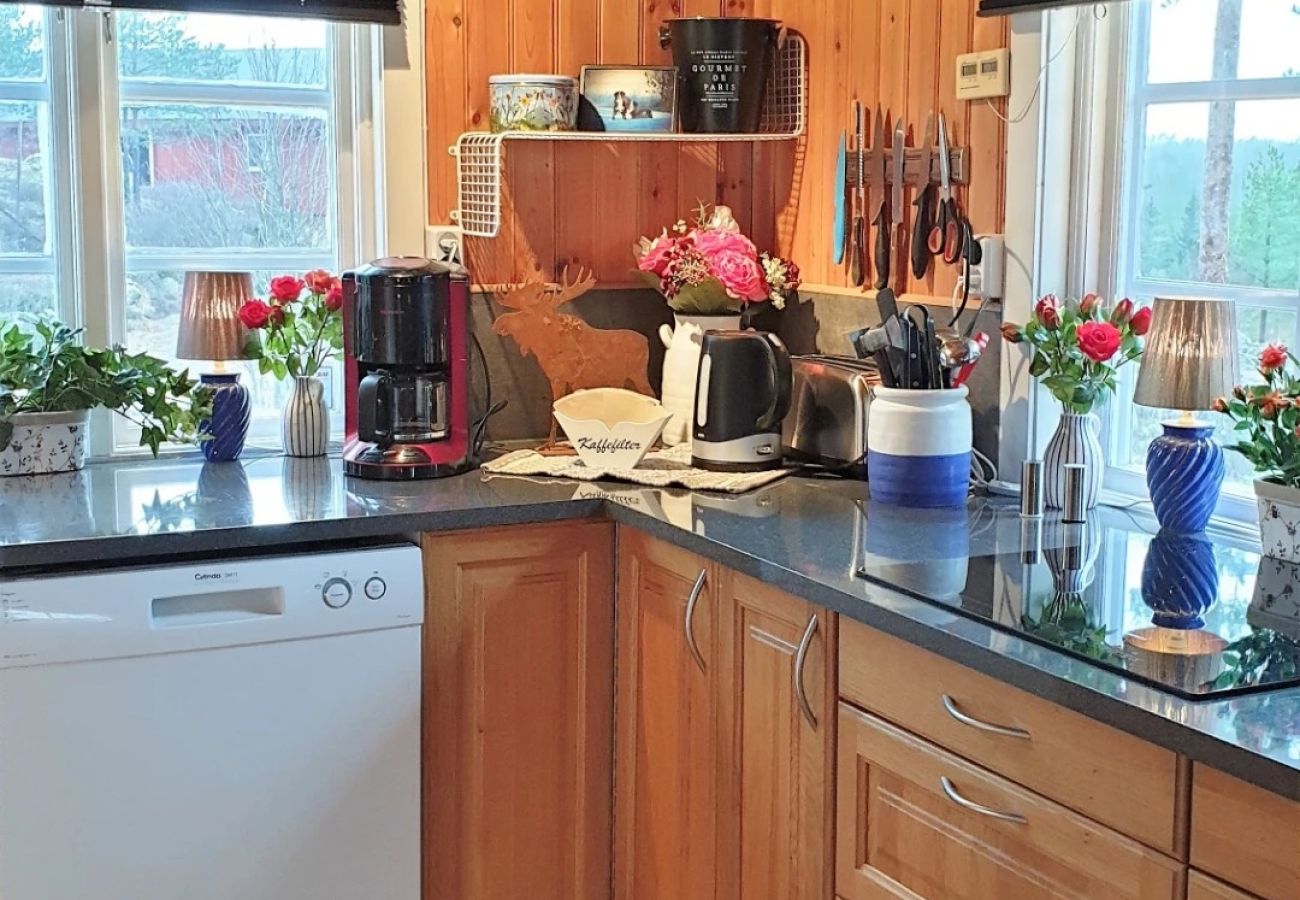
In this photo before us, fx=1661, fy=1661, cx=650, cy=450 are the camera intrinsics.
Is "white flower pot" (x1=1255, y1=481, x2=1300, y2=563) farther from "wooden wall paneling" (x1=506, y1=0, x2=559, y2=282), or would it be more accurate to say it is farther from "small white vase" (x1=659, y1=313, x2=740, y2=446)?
"wooden wall paneling" (x1=506, y1=0, x2=559, y2=282)

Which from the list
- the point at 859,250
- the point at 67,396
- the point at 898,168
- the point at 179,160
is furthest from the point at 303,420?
the point at 898,168

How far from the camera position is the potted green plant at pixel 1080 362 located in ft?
8.13

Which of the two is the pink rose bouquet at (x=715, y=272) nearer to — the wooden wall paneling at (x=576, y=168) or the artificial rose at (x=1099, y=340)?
the wooden wall paneling at (x=576, y=168)

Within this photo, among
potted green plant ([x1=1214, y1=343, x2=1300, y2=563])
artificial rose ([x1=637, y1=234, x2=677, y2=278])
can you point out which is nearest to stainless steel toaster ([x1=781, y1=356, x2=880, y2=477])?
artificial rose ([x1=637, y1=234, x2=677, y2=278])

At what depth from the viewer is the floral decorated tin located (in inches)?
120

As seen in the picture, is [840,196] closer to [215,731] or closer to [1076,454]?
[1076,454]

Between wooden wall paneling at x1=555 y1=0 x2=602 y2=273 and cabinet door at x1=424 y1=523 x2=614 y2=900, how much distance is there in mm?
767

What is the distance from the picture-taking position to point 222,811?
2.52 m

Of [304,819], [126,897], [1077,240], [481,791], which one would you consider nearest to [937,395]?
[1077,240]

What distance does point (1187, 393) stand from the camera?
230 centimetres

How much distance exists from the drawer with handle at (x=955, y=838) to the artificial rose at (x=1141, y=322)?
2.57ft

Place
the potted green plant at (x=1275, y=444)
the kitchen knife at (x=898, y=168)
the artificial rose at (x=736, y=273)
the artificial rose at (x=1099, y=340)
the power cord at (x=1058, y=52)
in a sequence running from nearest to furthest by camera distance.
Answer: the potted green plant at (x=1275, y=444)
the artificial rose at (x=1099, y=340)
the power cord at (x=1058, y=52)
the kitchen knife at (x=898, y=168)
the artificial rose at (x=736, y=273)

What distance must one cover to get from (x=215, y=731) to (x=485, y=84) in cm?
136

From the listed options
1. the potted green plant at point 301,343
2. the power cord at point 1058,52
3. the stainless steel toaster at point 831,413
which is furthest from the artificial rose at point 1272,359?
the potted green plant at point 301,343
